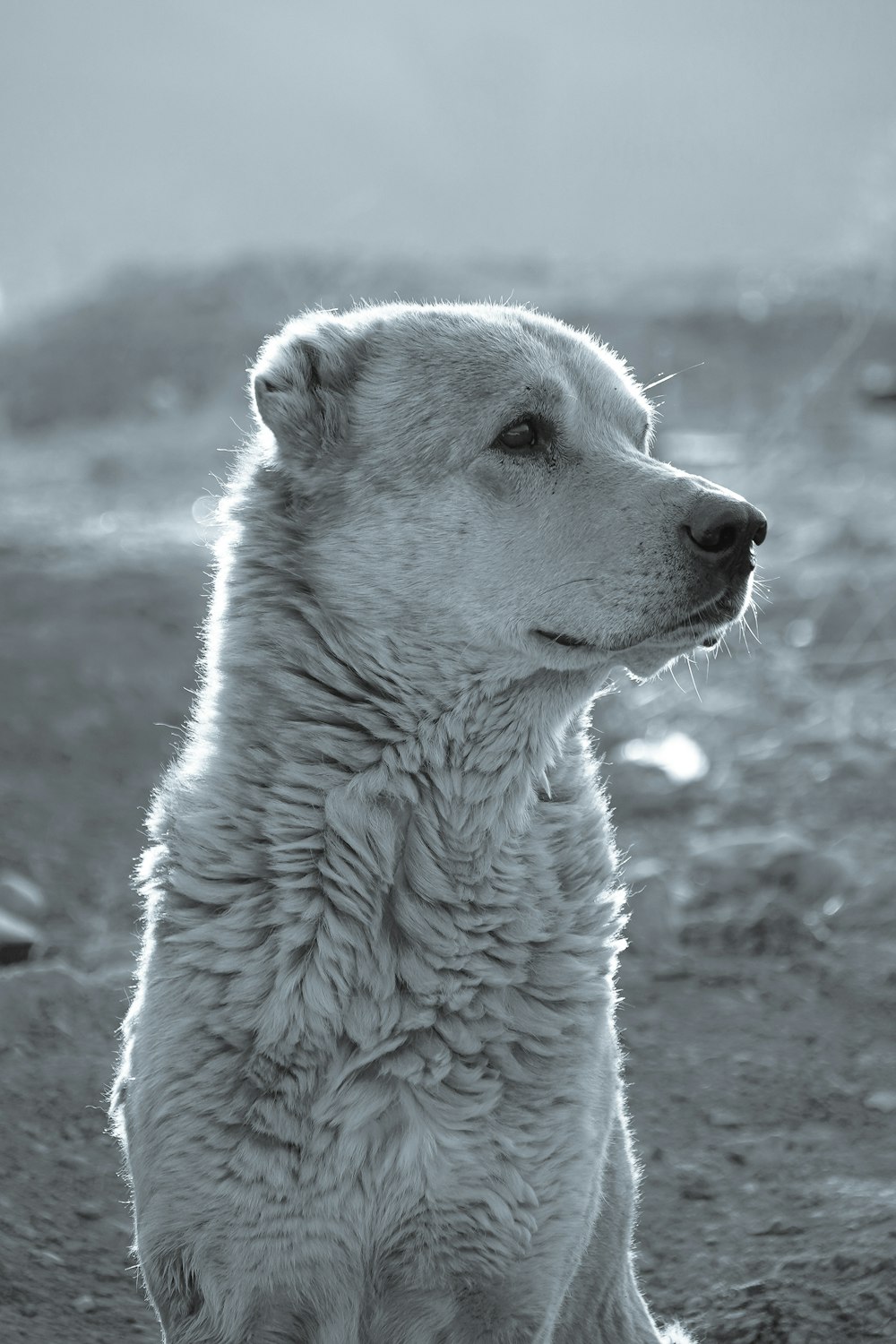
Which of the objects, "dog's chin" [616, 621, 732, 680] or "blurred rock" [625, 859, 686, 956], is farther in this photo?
"blurred rock" [625, 859, 686, 956]

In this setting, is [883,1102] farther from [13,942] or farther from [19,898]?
[19,898]

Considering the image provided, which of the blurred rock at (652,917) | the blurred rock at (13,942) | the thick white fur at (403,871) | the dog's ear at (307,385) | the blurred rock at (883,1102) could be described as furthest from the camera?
the blurred rock at (652,917)

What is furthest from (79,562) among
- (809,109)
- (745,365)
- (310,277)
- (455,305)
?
(809,109)

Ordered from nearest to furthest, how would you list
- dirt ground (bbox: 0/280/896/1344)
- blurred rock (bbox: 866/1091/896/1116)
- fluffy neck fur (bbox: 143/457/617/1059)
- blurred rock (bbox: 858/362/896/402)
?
fluffy neck fur (bbox: 143/457/617/1059)
dirt ground (bbox: 0/280/896/1344)
blurred rock (bbox: 866/1091/896/1116)
blurred rock (bbox: 858/362/896/402)

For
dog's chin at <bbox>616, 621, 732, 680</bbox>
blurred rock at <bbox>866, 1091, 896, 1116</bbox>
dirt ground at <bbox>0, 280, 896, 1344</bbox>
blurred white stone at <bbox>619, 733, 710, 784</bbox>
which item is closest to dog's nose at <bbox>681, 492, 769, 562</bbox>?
dog's chin at <bbox>616, 621, 732, 680</bbox>

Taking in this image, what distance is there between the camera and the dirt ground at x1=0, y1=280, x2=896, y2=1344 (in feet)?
11.6

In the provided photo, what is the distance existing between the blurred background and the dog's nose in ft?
4.32

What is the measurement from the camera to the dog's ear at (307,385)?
300 cm

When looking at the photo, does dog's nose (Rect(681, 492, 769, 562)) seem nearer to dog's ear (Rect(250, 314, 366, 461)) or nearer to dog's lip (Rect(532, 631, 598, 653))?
dog's lip (Rect(532, 631, 598, 653))

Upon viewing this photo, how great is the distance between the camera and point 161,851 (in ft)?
9.48

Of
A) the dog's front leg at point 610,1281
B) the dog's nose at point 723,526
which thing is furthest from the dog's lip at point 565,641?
the dog's front leg at point 610,1281

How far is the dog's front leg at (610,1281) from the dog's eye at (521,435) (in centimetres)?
Answer: 139

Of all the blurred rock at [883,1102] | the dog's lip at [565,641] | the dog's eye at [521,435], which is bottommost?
the blurred rock at [883,1102]

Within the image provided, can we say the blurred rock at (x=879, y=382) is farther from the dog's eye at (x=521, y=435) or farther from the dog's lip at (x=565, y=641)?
the dog's lip at (x=565, y=641)
